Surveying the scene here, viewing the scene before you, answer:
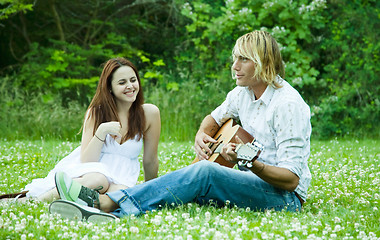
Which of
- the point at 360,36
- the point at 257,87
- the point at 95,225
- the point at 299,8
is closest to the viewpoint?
the point at 95,225

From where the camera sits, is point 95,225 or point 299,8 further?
point 299,8

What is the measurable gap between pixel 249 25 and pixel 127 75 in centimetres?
636

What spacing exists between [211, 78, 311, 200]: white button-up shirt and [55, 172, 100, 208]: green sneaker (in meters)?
1.39

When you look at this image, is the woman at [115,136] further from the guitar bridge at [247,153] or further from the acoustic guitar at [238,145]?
the guitar bridge at [247,153]

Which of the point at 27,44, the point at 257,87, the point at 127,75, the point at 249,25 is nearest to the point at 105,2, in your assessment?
the point at 27,44

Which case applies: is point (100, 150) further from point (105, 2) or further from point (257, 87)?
point (105, 2)

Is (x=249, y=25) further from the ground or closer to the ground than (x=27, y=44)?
further from the ground

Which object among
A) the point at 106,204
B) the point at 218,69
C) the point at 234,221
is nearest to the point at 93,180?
the point at 106,204

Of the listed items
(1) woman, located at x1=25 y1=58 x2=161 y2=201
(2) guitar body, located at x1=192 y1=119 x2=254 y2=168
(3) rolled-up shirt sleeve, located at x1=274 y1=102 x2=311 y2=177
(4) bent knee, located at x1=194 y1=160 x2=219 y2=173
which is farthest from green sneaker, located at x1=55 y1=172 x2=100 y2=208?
(3) rolled-up shirt sleeve, located at x1=274 y1=102 x2=311 y2=177

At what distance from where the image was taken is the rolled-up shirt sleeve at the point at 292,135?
375 centimetres

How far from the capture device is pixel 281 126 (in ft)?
12.6

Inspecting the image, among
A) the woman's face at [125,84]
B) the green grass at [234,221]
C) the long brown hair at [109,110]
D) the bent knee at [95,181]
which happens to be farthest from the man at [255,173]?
the woman's face at [125,84]

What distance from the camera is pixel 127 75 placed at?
475 cm

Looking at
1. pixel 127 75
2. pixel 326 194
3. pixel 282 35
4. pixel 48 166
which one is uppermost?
pixel 282 35
